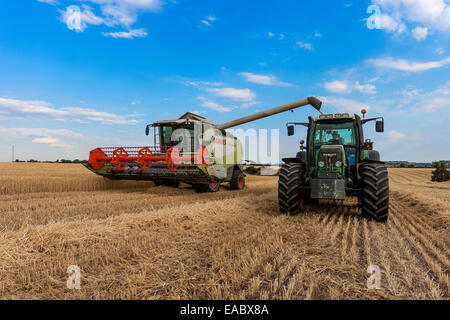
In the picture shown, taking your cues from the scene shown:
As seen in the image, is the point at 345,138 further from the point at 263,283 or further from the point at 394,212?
the point at 263,283

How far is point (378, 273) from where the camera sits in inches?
104

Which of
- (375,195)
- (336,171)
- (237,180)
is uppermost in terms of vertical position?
(336,171)

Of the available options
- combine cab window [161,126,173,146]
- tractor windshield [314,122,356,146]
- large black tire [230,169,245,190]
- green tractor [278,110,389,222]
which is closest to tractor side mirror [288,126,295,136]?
green tractor [278,110,389,222]

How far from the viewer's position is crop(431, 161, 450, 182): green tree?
800 inches

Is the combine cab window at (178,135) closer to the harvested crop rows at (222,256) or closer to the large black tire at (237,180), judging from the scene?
the large black tire at (237,180)

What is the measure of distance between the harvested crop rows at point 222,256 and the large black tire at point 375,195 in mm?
187

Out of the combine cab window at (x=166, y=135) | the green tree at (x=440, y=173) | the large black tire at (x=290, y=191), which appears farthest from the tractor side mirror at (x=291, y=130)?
the green tree at (x=440, y=173)

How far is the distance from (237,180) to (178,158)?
3733 mm

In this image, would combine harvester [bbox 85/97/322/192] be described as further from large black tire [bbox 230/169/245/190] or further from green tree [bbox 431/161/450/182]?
green tree [bbox 431/161/450/182]

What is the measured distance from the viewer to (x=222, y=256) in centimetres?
301

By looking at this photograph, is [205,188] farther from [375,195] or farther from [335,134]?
[375,195]

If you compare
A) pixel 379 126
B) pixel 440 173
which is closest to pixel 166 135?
pixel 379 126

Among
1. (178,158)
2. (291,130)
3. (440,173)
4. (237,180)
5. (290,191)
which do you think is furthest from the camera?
(440,173)
